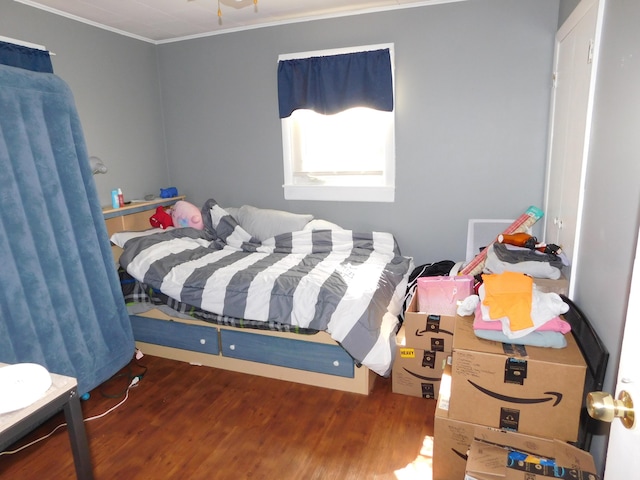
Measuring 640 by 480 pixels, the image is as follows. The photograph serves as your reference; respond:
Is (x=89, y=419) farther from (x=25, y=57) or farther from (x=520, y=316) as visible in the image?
(x=25, y=57)

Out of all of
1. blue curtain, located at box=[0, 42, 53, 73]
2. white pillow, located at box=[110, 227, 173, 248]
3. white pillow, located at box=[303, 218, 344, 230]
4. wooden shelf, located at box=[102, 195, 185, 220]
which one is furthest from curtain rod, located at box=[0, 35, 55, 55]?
white pillow, located at box=[303, 218, 344, 230]

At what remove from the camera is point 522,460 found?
1532mm

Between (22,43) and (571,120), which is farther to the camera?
(22,43)

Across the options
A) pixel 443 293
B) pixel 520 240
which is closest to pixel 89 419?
pixel 443 293

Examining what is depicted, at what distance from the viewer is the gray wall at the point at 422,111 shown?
3.05m

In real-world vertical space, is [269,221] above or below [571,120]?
below

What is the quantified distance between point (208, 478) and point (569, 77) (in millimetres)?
2823

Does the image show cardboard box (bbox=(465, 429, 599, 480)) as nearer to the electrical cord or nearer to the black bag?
the black bag

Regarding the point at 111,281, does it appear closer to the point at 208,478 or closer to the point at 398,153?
the point at 208,478

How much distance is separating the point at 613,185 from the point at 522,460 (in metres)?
1.08

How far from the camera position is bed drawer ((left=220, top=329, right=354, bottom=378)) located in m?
2.53

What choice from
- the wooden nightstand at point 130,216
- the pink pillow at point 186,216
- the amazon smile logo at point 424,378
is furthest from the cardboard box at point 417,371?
the wooden nightstand at point 130,216

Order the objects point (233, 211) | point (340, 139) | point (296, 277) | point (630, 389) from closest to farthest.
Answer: point (630, 389) → point (296, 277) → point (340, 139) → point (233, 211)

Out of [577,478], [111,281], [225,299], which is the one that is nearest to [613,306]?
[577,478]
